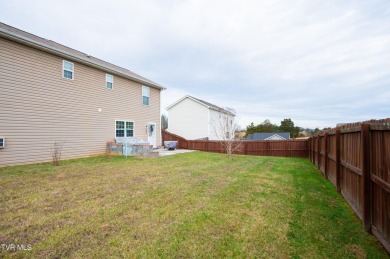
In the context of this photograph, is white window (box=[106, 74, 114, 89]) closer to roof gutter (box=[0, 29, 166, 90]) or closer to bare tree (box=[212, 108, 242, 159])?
roof gutter (box=[0, 29, 166, 90])

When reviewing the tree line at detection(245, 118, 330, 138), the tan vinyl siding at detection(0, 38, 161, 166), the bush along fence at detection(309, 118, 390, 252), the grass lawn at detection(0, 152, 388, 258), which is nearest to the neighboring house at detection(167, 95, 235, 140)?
the tan vinyl siding at detection(0, 38, 161, 166)

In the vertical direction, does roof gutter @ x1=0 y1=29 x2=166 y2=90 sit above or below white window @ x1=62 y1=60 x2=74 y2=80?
above

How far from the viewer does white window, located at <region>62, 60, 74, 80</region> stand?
1049 cm

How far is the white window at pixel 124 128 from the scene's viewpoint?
45.2 feet

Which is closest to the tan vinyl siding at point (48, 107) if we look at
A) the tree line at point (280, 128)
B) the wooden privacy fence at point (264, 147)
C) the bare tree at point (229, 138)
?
the bare tree at point (229, 138)

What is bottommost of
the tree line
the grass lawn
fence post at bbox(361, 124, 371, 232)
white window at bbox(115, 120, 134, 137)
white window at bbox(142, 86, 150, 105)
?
the grass lawn

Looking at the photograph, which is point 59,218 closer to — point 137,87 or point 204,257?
point 204,257

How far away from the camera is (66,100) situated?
415 inches

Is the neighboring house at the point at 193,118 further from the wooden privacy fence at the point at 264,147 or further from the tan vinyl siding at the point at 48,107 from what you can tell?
the tan vinyl siding at the point at 48,107

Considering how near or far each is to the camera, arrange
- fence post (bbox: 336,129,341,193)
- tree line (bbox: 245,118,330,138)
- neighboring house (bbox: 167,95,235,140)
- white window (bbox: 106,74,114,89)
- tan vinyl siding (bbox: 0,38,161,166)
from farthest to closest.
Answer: tree line (bbox: 245,118,330,138) < neighboring house (bbox: 167,95,235,140) < white window (bbox: 106,74,114,89) < tan vinyl siding (bbox: 0,38,161,166) < fence post (bbox: 336,129,341,193)

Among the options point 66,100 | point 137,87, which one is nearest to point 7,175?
point 66,100

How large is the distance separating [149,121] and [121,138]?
11.9 feet

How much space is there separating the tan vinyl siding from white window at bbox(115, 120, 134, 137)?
1.30 ft

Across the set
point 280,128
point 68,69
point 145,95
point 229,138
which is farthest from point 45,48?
point 280,128
